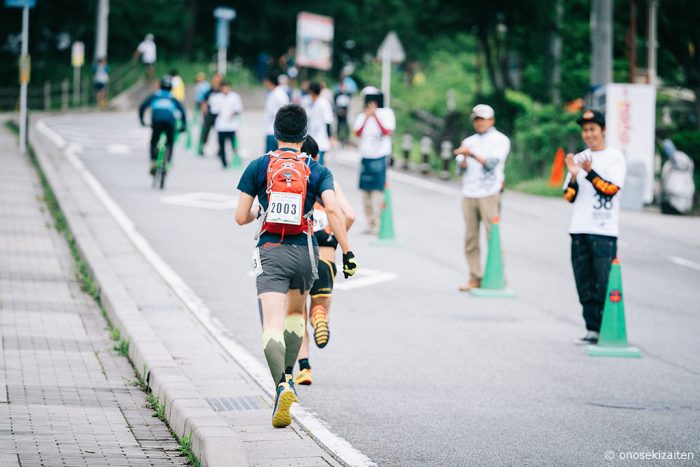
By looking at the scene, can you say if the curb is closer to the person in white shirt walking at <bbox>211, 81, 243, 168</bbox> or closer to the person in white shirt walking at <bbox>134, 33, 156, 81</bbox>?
the person in white shirt walking at <bbox>211, 81, 243, 168</bbox>

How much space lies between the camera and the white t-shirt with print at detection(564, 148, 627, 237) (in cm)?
1034

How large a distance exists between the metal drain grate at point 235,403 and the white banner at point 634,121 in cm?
1676

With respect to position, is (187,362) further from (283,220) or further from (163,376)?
(283,220)

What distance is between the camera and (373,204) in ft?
55.9

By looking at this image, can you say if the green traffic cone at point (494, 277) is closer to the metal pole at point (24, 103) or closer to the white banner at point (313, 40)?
the metal pole at point (24, 103)

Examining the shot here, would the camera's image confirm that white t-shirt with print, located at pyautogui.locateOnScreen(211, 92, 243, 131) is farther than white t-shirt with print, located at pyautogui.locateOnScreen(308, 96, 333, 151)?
Yes

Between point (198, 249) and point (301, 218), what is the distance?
8.30 metres

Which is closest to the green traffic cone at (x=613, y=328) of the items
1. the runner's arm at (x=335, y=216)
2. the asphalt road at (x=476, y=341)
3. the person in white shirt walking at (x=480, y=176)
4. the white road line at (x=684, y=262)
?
the asphalt road at (x=476, y=341)

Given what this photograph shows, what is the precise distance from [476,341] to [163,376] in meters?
3.31

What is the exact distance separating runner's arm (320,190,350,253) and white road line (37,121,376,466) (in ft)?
3.58

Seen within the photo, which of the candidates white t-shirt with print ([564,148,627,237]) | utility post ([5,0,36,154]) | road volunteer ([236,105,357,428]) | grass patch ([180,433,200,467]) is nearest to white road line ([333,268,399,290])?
white t-shirt with print ([564,148,627,237])

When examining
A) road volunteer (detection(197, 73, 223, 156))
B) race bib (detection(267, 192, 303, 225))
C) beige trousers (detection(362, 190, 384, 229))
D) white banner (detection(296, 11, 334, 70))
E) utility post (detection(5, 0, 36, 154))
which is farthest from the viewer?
white banner (detection(296, 11, 334, 70))

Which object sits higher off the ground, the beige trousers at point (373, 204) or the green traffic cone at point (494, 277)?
the beige trousers at point (373, 204)

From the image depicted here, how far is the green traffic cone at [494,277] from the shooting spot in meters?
12.9
